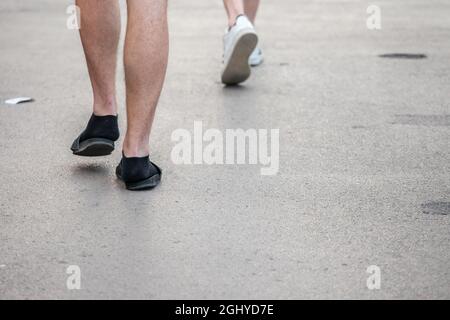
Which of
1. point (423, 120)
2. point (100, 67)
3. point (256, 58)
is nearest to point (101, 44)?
point (100, 67)

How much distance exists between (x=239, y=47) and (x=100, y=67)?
1780mm

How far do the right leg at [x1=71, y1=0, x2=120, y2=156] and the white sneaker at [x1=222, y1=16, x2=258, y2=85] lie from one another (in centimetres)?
169

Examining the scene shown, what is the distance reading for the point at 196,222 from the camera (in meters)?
3.98

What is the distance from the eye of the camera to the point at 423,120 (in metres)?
5.78

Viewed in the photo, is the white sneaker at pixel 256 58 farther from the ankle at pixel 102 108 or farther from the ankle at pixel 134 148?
the ankle at pixel 134 148

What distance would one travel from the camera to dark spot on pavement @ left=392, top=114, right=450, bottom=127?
5.68 meters

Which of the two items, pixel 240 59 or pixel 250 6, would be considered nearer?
pixel 240 59

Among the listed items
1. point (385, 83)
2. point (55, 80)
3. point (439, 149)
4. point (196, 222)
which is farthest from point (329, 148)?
point (55, 80)

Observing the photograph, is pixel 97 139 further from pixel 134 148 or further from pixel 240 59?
pixel 240 59

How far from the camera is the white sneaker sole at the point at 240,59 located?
633 centimetres

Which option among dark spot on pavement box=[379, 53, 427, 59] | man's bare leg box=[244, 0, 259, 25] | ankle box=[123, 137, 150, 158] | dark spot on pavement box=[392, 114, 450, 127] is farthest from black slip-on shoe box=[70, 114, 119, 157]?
dark spot on pavement box=[379, 53, 427, 59]

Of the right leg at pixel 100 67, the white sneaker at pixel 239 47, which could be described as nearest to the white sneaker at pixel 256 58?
the white sneaker at pixel 239 47

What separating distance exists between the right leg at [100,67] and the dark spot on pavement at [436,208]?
1.40 m

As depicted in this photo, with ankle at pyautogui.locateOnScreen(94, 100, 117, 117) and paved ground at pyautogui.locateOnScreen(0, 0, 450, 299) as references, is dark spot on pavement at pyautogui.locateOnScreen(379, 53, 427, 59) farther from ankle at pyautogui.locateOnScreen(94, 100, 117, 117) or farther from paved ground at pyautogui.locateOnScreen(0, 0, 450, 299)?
ankle at pyautogui.locateOnScreen(94, 100, 117, 117)
